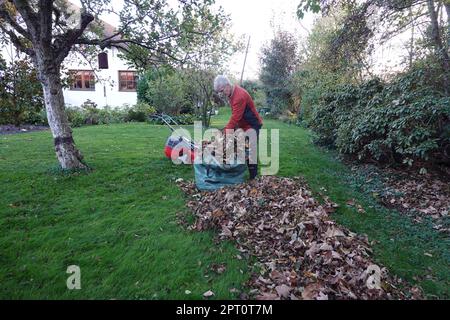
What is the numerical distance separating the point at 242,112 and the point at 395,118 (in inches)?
128

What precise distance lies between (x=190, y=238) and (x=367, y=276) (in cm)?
202

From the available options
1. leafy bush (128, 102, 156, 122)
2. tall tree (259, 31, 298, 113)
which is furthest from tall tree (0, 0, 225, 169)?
tall tree (259, 31, 298, 113)

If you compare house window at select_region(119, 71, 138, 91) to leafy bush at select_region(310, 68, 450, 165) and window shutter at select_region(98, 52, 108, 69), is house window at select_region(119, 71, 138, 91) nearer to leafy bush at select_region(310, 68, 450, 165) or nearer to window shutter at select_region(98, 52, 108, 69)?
window shutter at select_region(98, 52, 108, 69)

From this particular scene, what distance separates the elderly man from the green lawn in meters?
1.51

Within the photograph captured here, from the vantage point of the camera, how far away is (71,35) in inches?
227

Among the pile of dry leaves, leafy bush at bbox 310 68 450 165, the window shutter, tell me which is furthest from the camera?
the window shutter

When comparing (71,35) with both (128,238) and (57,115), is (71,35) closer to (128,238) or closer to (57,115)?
(57,115)

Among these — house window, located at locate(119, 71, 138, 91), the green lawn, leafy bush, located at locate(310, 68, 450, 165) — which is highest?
house window, located at locate(119, 71, 138, 91)

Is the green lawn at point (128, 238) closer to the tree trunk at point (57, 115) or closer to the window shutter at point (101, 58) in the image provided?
the tree trunk at point (57, 115)

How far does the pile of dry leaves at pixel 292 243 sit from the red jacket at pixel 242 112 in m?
1.10

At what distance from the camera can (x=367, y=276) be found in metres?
2.89

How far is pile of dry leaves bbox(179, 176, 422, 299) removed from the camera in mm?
2814

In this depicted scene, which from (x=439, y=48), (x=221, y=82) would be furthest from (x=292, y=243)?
(x=439, y=48)

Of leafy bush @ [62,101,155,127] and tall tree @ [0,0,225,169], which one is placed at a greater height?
tall tree @ [0,0,225,169]
